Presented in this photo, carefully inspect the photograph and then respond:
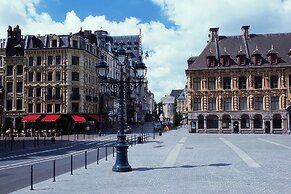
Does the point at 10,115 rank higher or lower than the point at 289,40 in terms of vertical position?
lower

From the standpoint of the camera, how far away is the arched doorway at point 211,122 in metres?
55.8

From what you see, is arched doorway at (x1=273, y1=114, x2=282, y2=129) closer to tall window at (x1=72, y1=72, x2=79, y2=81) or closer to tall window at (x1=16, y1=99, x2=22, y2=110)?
tall window at (x1=72, y1=72, x2=79, y2=81)

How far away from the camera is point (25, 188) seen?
518 inches

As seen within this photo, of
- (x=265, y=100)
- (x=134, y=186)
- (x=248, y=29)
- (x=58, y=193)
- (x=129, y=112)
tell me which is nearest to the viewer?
(x=58, y=193)

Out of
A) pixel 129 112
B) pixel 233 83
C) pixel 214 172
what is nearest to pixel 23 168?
pixel 214 172

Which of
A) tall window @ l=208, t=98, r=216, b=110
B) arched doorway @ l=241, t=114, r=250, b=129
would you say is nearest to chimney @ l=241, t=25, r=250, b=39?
tall window @ l=208, t=98, r=216, b=110

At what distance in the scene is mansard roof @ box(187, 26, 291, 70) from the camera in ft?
182

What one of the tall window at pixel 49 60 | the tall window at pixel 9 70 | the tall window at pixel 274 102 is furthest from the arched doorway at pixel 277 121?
the tall window at pixel 9 70

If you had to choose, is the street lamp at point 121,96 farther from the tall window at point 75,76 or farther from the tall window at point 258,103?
the tall window at point 258,103

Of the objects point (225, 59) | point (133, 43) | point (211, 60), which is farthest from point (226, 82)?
point (133, 43)

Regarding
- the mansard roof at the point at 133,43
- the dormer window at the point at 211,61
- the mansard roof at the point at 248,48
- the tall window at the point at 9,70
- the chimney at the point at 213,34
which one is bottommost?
the tall window at the point at 9,70

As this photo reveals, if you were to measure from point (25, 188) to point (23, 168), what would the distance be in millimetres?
6489

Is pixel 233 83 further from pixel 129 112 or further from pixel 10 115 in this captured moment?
pixel 129 112

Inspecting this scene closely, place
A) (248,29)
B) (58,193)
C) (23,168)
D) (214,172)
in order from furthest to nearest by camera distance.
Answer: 1. (248,29)
2. (23,168)
3. (214,172)
4. (58,193)
